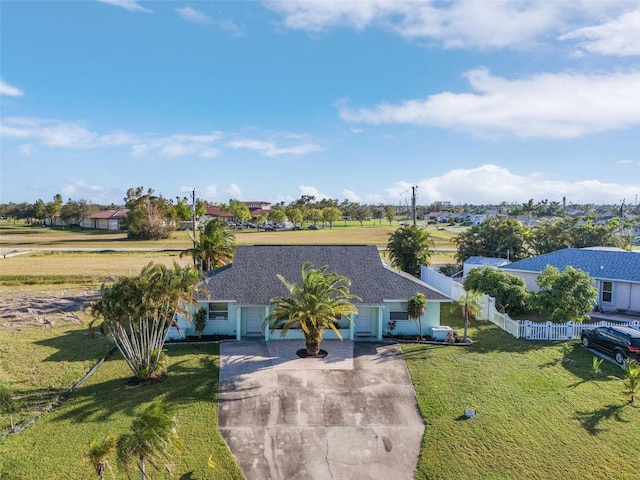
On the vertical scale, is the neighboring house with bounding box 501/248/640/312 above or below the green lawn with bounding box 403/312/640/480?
above

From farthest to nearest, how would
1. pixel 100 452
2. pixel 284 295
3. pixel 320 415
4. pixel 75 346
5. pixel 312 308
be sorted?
pixel 284 295 → pixel 75 346 → pixel 312 308 → pixel 320 415 → pixel 100 452

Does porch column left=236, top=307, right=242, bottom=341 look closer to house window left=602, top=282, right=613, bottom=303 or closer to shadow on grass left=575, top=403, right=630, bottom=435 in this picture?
shadow on grass left=575, top=403, right=630, bottom=435

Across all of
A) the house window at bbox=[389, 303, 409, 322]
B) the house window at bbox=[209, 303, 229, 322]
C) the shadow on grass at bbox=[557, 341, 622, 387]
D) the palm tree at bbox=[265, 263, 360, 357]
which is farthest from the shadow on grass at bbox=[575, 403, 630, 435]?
the house window at bbox=[209, 303, 229, 322]

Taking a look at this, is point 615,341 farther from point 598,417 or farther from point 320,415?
point 320,415

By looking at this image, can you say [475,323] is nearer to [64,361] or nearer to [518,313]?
[518,313]

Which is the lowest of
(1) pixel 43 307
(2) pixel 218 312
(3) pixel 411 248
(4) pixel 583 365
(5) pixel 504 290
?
(4) pixel 583 365

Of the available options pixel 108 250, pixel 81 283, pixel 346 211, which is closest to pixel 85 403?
pixel 81 283

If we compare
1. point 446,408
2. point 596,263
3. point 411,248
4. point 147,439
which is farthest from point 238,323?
point 596,263

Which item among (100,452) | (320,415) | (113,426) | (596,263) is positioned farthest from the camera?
(596,263)

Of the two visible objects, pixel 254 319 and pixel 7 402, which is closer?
pixel 7 402
